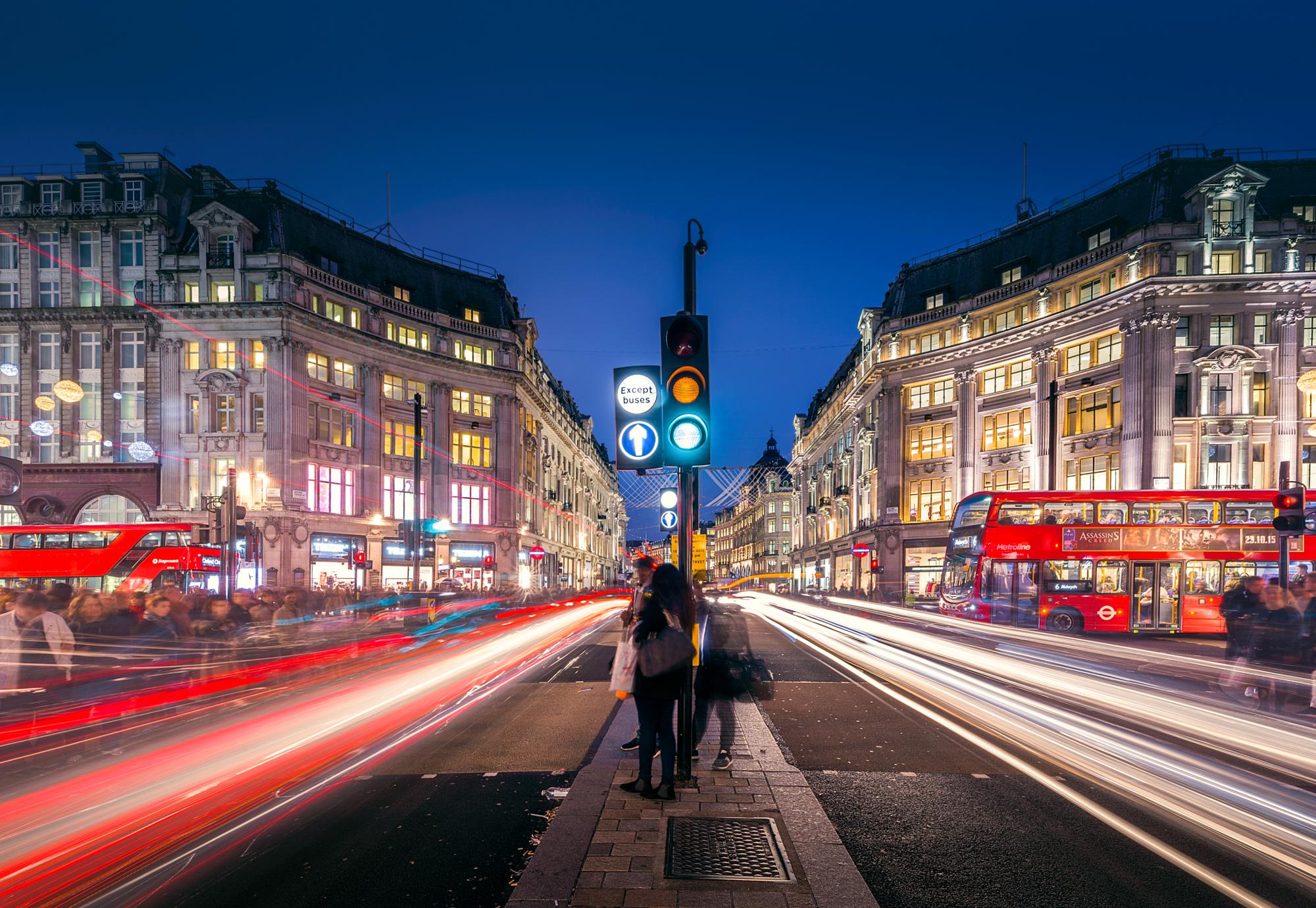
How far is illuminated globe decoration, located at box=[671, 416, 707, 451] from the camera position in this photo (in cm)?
681

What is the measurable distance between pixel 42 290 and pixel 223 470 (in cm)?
1483

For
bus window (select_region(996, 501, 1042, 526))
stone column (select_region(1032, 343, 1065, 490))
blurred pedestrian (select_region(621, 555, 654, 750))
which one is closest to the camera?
blurred pedestrian (select_region(621, 555, 654, 750))

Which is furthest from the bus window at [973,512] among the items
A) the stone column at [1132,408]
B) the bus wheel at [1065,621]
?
the stone column at [1132,408]

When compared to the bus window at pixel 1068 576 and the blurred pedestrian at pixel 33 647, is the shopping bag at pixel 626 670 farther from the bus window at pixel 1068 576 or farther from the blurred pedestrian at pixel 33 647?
the bus window at pixel 1068 576

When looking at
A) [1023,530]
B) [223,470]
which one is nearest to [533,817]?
[1023,530]

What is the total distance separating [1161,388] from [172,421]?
51.9m

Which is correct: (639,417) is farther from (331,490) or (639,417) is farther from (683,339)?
(331,490)

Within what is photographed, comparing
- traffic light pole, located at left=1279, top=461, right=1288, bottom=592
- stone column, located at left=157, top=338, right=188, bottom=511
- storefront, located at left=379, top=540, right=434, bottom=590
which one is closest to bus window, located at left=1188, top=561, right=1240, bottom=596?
traffic light pole, located at left=1279, top=461, right=1288, bottom=592

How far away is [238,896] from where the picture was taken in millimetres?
4453

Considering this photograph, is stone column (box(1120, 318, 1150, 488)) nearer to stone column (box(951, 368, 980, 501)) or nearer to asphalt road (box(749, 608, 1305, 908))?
stone column (box(951, 368, 980, 501))

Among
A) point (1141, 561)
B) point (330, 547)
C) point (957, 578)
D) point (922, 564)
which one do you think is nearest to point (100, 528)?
point (330, 547)

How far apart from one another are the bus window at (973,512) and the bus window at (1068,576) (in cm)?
235

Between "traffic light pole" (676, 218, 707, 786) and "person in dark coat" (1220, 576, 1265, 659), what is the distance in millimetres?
8558

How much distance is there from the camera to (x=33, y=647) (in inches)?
335
